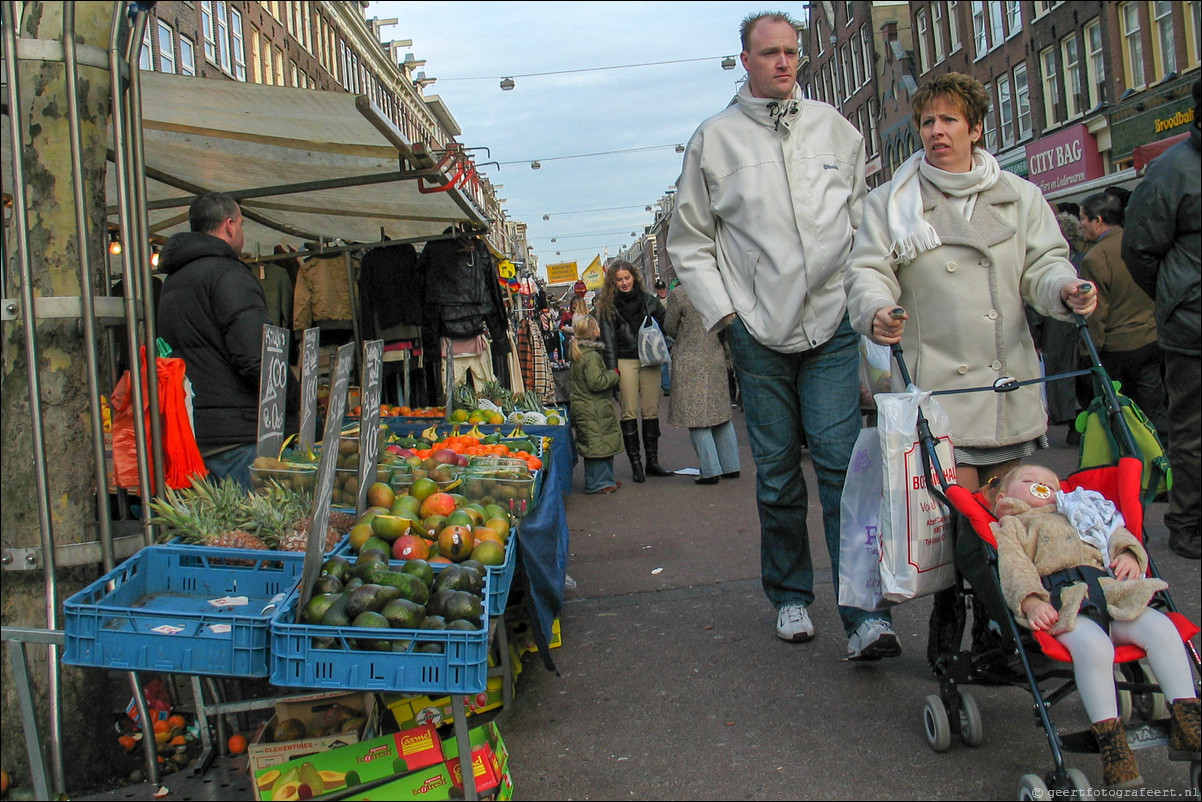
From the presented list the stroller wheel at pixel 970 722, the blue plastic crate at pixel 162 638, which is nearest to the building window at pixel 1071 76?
the stroller wheel at pixel 970 722

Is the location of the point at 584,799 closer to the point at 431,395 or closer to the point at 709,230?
the point at 709,230

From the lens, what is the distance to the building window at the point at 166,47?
24609mm

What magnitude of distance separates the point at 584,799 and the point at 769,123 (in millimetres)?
2583

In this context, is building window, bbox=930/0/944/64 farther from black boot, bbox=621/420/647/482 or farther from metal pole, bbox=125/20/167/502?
metal pole, bbox=125/20/167/502

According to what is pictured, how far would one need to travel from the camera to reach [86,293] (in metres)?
3.29

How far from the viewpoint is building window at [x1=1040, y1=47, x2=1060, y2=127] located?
27.9m

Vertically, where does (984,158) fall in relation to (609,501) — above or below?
above

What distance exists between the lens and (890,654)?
3.70 metres

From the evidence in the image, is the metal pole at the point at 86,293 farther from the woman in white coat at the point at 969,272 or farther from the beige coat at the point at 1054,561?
the beige coat at the point at 1054,561

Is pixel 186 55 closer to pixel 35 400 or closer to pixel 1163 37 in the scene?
pixel 1163 37

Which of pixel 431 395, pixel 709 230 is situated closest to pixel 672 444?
pixel 431 395

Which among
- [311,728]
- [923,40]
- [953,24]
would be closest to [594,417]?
[311,728]

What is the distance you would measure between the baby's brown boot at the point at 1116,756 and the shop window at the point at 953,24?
35398 millimetres

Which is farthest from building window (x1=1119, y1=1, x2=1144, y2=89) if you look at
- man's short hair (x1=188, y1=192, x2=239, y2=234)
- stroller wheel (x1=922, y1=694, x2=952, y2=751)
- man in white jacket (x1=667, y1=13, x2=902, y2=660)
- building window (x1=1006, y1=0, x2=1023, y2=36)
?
stroller wheel (x1=922, y1=694, x2=952, y2=751)
